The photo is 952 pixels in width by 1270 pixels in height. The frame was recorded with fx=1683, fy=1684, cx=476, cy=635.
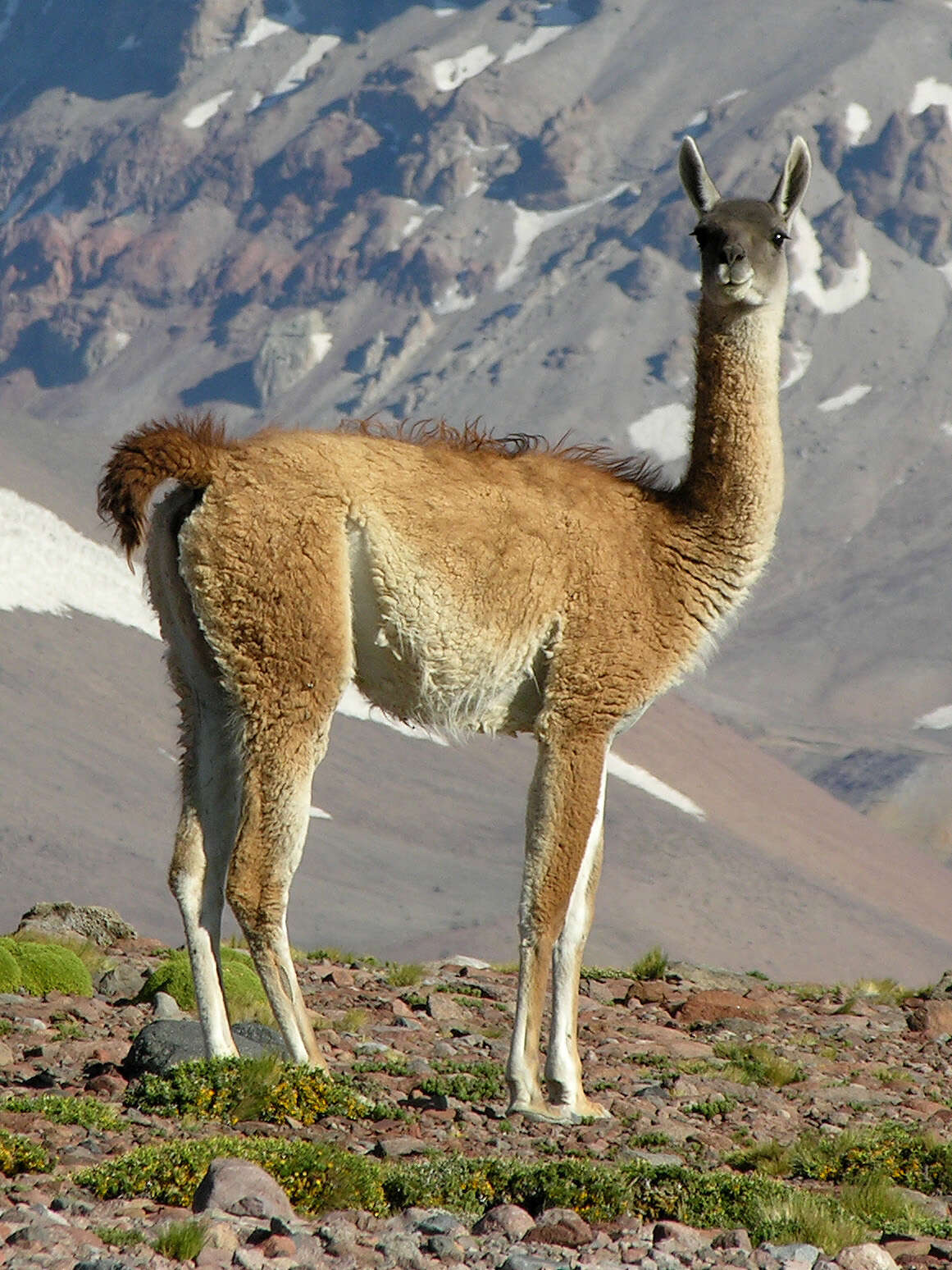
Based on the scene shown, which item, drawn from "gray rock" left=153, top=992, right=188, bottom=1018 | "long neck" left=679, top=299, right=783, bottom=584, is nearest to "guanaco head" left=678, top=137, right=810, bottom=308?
"long neck" left=679, top=299, right=783, bottom=584

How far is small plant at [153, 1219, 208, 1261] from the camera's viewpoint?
541 cm

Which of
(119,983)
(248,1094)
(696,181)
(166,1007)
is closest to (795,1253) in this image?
(248,1094)

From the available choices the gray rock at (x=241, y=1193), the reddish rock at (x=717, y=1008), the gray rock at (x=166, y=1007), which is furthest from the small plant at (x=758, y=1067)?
the gray rock at (x=241, y=1193)

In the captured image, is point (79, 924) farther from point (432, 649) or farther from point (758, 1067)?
point (432, 649)

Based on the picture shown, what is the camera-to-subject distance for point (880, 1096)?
10367mm

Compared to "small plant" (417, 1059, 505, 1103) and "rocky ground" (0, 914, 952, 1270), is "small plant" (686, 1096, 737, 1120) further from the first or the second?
"small plant" (417, 1059, 505, 1103)

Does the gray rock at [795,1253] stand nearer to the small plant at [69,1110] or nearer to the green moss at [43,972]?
the small plant at [69,1110]

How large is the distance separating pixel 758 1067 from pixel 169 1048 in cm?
396

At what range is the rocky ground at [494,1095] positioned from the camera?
5.86m

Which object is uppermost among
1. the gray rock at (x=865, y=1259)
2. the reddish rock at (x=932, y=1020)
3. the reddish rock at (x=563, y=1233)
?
the reddish rock at (x=932, y=1020)

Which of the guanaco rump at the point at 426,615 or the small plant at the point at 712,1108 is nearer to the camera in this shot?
Result: the guanaco rump at the point at 426,615

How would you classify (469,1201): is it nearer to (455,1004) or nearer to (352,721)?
(455,1004)

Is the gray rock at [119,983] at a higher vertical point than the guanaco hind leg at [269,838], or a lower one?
lower

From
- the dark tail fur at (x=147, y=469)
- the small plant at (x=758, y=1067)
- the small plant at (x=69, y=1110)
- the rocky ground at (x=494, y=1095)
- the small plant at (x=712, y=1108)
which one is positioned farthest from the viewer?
the small plant at (x=758, y=1067)
